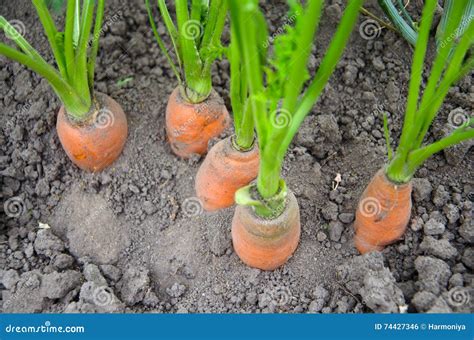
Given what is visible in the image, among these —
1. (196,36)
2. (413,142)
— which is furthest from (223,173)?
(413,142)

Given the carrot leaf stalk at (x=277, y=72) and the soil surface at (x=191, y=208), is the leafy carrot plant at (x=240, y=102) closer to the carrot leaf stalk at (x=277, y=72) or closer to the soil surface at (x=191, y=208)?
the carrot leaf stalk at (x=277, y=72)

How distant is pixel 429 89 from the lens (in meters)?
1.07

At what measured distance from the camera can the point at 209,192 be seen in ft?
4.46

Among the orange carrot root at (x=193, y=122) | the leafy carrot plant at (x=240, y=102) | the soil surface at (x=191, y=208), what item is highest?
the leafy carrot plant at (x=240, y=102)

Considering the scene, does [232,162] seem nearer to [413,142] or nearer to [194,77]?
[194,77]

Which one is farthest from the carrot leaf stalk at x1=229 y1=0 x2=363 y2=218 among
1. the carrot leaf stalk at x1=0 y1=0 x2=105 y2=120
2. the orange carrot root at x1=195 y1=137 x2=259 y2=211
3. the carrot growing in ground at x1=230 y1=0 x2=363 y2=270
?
the carrot leaf stalk at x1=0 y1=0 x2=105 y2=120

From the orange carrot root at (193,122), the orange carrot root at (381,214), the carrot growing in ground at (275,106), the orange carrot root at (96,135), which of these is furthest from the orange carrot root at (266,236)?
the orange carrot root at (96,135)

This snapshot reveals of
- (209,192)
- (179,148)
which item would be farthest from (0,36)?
(209,192)

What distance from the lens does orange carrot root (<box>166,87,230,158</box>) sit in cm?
139

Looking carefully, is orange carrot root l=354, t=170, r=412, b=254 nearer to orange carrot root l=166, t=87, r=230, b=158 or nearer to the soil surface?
the soil surface

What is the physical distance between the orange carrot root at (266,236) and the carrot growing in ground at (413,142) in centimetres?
17

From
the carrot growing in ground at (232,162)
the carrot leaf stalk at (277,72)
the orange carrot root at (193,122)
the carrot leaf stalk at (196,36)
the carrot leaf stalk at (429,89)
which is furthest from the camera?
the orange carrot root at (193,122)

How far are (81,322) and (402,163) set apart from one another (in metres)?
0.73

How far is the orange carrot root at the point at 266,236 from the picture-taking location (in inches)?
46.5
